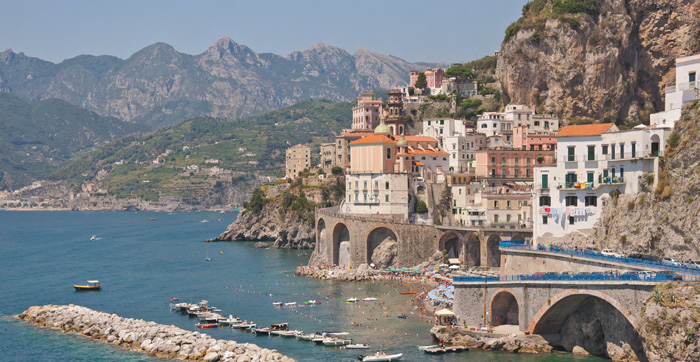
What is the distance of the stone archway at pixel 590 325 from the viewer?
47719 mm

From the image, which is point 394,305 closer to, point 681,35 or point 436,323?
point 436,323

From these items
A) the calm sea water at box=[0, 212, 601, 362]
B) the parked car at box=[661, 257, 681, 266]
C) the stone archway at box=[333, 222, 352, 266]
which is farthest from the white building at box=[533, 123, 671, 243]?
the stone archway at box=[333, 222, 352, 266]

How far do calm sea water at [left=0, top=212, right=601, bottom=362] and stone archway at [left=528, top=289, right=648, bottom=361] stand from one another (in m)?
1.78

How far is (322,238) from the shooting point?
3969 inches

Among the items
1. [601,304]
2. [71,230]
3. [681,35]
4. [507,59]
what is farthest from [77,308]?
[71,230]

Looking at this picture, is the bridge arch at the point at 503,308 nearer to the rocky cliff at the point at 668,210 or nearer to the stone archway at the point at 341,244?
the rocky cliff at the point at 668,210

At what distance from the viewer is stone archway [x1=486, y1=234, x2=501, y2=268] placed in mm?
84688

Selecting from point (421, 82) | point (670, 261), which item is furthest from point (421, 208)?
point (421, 82)

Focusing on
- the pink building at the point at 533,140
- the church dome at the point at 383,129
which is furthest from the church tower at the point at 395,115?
the pink building at the point at 533,140

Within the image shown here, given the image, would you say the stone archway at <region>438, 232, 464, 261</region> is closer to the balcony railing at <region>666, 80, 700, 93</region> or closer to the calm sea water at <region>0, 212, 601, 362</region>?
the calm sea water at <region>0, 212, 601, 362</region>

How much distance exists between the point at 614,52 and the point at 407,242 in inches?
1459

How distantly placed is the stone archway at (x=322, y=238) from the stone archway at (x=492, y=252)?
866 inches

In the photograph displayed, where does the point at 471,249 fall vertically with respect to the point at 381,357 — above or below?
above

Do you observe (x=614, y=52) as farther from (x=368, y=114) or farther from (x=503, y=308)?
(x=503, y=308)
